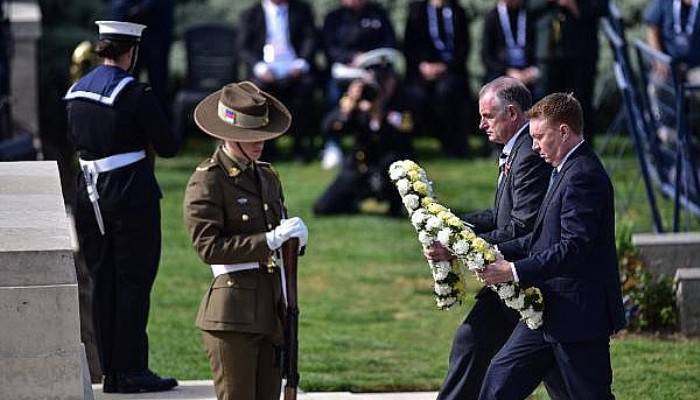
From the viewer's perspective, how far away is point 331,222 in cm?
1563

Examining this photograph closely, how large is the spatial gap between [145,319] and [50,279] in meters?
2.88

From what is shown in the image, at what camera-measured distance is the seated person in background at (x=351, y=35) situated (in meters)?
18.2

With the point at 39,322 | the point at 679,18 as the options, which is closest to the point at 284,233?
the point at 39,322

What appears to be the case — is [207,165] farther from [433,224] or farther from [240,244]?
[433,224]

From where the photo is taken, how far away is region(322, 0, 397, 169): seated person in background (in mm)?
18234

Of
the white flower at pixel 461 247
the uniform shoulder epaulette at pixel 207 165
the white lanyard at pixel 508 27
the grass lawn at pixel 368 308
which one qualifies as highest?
the uniform shoulder epaulette at pixel 207 165

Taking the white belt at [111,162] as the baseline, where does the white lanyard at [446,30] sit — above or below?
below

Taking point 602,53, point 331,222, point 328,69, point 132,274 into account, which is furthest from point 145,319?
point 602,53

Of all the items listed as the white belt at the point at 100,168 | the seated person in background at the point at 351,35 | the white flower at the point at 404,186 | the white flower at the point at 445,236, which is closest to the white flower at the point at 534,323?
the white flower at the point at 445,236

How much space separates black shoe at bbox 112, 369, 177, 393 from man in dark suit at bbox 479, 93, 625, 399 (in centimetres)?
262

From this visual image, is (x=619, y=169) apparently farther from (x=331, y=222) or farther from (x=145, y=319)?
(x=145, y=319)

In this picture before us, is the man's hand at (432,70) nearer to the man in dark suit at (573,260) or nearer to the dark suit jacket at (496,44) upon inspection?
the dark suit jacket at (496,44)

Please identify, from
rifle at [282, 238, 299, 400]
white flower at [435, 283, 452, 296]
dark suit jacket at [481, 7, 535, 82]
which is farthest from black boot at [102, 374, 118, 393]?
dark suit jacket at [481, 7, 535, 82]

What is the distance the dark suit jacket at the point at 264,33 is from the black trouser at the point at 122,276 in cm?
916
